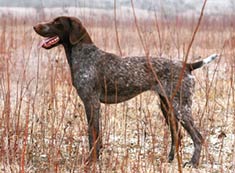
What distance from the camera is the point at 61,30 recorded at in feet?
17.0

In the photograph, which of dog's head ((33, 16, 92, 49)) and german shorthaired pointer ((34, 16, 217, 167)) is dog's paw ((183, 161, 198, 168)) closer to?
german shorthaired pointer ((34, 16, 217, 167))

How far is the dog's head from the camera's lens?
5.14m

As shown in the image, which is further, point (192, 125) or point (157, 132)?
point (157, 132)

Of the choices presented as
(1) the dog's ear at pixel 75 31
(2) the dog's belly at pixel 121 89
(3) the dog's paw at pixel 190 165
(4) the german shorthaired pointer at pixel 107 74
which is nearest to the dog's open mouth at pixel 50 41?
(4) the german shorthaired pointer at pixel 107 74

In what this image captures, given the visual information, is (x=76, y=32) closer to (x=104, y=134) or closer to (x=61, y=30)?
(x=61, y=30)

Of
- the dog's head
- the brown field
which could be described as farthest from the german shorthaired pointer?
the brown field

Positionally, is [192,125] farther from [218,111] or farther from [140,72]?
[218,111]

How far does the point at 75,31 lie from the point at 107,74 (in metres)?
0.50

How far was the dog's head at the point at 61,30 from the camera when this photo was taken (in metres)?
5.14

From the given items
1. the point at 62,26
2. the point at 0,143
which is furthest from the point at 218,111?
the point at 0,143

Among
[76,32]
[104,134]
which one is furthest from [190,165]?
[76,32]

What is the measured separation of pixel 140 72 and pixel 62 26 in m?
0.84

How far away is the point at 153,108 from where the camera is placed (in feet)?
24.2

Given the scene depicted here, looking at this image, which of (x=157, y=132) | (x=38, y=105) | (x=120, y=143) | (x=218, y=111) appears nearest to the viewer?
(x=120, y=143)
